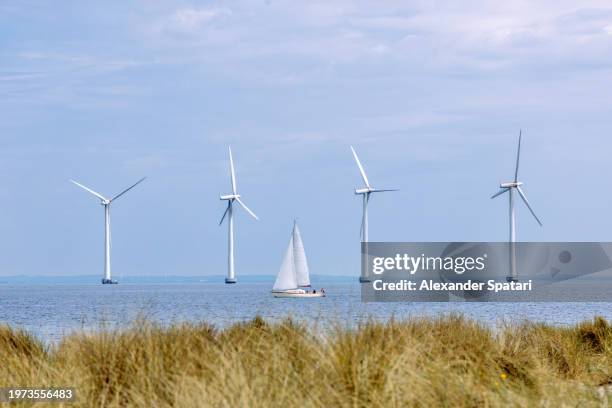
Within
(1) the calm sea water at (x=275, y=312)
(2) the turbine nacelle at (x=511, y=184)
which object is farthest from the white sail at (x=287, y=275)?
(2) the turbine nacelle at (x=511, y=184)

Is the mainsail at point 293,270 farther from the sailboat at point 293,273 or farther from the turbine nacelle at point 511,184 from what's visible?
the turbine nacelle at point 511,184

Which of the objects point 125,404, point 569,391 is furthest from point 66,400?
point 569,391

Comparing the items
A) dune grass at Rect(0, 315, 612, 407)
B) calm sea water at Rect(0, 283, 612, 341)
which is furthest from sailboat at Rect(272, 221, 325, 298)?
dune grass at Rect(0, 315, 612, 407)

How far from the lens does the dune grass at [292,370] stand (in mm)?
10828

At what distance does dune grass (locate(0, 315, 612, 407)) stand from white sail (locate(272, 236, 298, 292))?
8580 centimetres

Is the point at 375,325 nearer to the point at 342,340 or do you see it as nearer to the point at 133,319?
the point at 342,340

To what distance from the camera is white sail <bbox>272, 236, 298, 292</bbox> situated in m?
102

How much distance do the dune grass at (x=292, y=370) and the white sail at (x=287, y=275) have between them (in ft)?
281

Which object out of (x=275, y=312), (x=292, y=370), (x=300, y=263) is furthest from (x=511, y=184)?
(x=292, y=370)

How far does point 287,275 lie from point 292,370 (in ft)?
300

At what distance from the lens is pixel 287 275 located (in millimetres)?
103188

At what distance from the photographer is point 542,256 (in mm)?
180500

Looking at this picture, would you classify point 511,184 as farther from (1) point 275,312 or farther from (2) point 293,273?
(1) point 275,312

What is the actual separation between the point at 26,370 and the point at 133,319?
1726 millimetres
